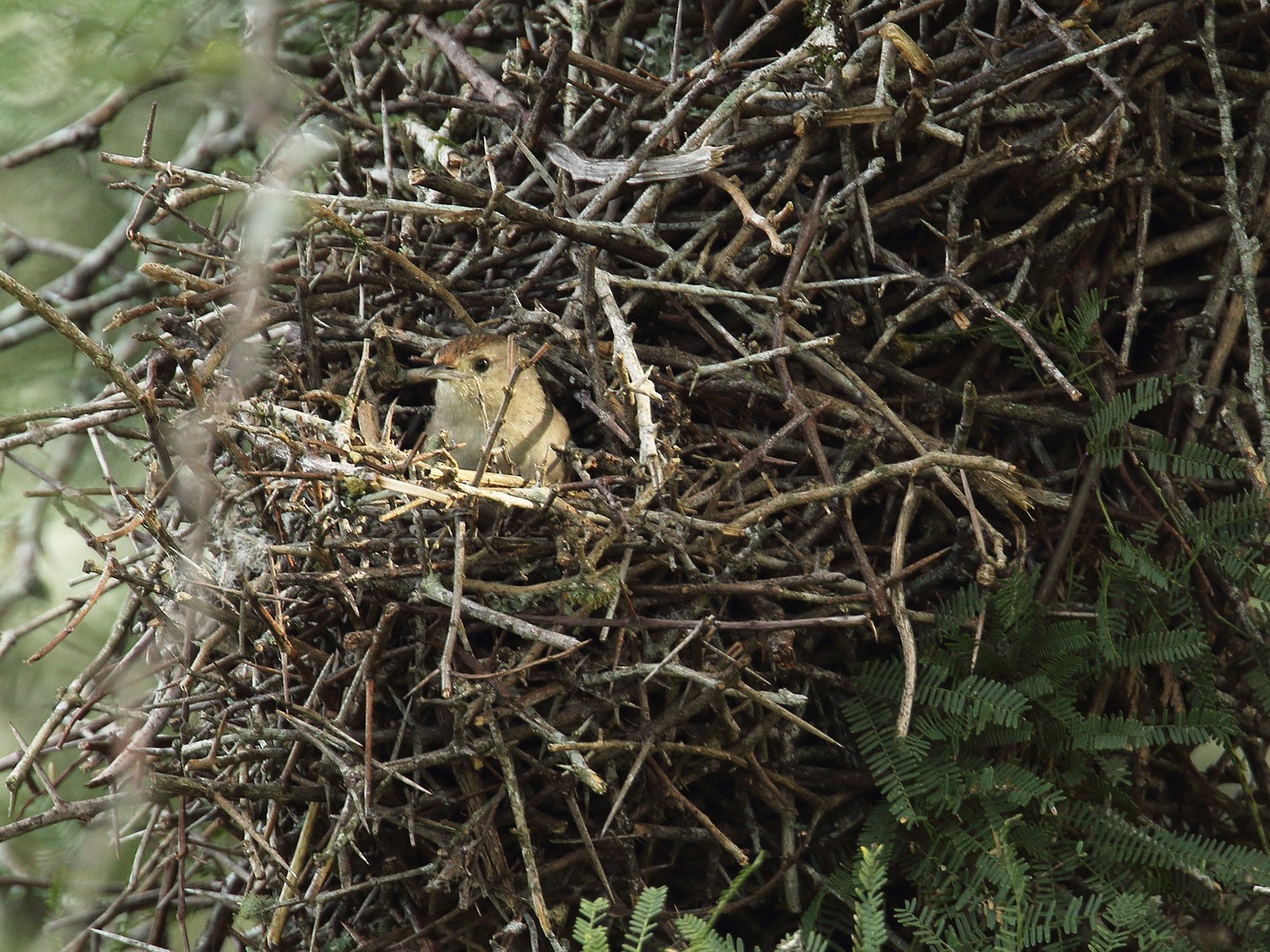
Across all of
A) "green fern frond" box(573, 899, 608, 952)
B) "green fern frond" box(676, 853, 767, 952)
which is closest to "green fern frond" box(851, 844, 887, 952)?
"green fern frond" box(676, 853, 767, 952)

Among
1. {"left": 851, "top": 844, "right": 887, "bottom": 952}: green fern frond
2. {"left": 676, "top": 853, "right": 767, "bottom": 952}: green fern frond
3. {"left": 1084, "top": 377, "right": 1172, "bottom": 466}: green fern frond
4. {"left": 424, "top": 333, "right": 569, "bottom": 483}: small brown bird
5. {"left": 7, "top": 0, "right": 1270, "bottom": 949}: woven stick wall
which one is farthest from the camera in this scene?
{"left": 424, "top": 333, "right": 569, "bottom": 483}: small brown bird

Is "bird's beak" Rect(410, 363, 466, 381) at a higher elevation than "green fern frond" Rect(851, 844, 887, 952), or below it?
higher

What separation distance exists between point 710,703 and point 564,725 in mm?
265

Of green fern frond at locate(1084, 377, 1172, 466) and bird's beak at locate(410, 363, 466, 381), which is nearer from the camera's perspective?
green fern frond at locate(1084, 377, 1172, 466)

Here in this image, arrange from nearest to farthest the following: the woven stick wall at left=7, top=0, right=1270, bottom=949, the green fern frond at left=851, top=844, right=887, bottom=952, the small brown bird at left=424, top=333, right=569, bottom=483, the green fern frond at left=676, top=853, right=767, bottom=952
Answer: the green fern frond at left=676, top=853, right=767, bottom=952
the green fern frond at left=851, top=844, right=887, bottom=952
the woven stick wall at left=7, top=0, right=1270, bottom=949
the small brown bird at left=424, top=333, right=569, bottom=483

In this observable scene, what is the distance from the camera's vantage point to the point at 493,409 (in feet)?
9.09

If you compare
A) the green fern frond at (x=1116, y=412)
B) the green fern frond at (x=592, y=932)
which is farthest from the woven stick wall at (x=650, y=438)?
the green fern frond at (x=592, y=932)

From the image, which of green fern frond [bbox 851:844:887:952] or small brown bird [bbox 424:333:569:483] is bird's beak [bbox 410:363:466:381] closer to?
small brown bird [bbox 424:333:569:483]

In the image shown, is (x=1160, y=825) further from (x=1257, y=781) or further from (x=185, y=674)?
(x=185, y=674)

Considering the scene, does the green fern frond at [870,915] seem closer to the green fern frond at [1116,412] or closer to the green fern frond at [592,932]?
the green fern frond at [592,932]

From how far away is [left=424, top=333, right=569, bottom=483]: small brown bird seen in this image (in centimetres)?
263

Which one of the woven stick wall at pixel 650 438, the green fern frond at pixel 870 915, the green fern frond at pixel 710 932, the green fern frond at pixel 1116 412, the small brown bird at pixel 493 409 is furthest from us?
the small brown bird at pixel 493 409

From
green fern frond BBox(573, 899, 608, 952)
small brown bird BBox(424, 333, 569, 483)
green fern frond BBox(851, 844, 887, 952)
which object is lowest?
green fern frond BBox(851, 844, 887, 952)

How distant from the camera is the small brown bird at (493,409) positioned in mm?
2631
